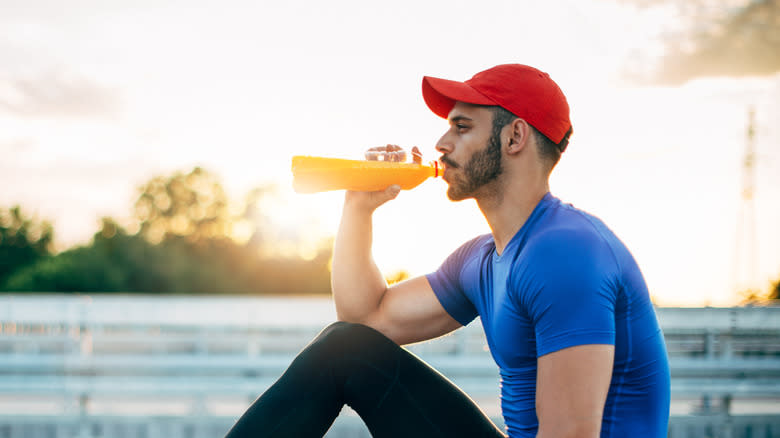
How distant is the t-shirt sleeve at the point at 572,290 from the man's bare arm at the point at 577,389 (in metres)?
0.02

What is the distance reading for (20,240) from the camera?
53062mm

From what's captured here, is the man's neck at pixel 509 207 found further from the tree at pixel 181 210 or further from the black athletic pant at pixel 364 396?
the tree at pixel 181 210

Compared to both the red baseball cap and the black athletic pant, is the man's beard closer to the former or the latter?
the red baseball cap

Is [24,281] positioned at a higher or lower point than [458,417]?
lower

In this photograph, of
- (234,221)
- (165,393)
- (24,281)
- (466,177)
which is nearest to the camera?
(466,177)

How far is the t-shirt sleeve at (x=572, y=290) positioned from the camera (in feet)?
5.35

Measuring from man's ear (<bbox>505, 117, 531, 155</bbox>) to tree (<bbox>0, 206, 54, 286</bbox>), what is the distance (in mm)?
55813

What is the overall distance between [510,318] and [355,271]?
944mm

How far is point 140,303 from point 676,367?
3.79 meters

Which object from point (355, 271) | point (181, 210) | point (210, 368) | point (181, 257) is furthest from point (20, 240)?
point (355, 271)

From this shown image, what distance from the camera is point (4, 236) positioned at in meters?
52.7

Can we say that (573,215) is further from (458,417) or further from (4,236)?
(4,236)

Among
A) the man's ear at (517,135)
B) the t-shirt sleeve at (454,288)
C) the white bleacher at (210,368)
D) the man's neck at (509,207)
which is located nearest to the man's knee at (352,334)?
the t-shirt sleeve at (454,288)

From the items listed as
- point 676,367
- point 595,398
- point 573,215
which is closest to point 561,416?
point 595,398
